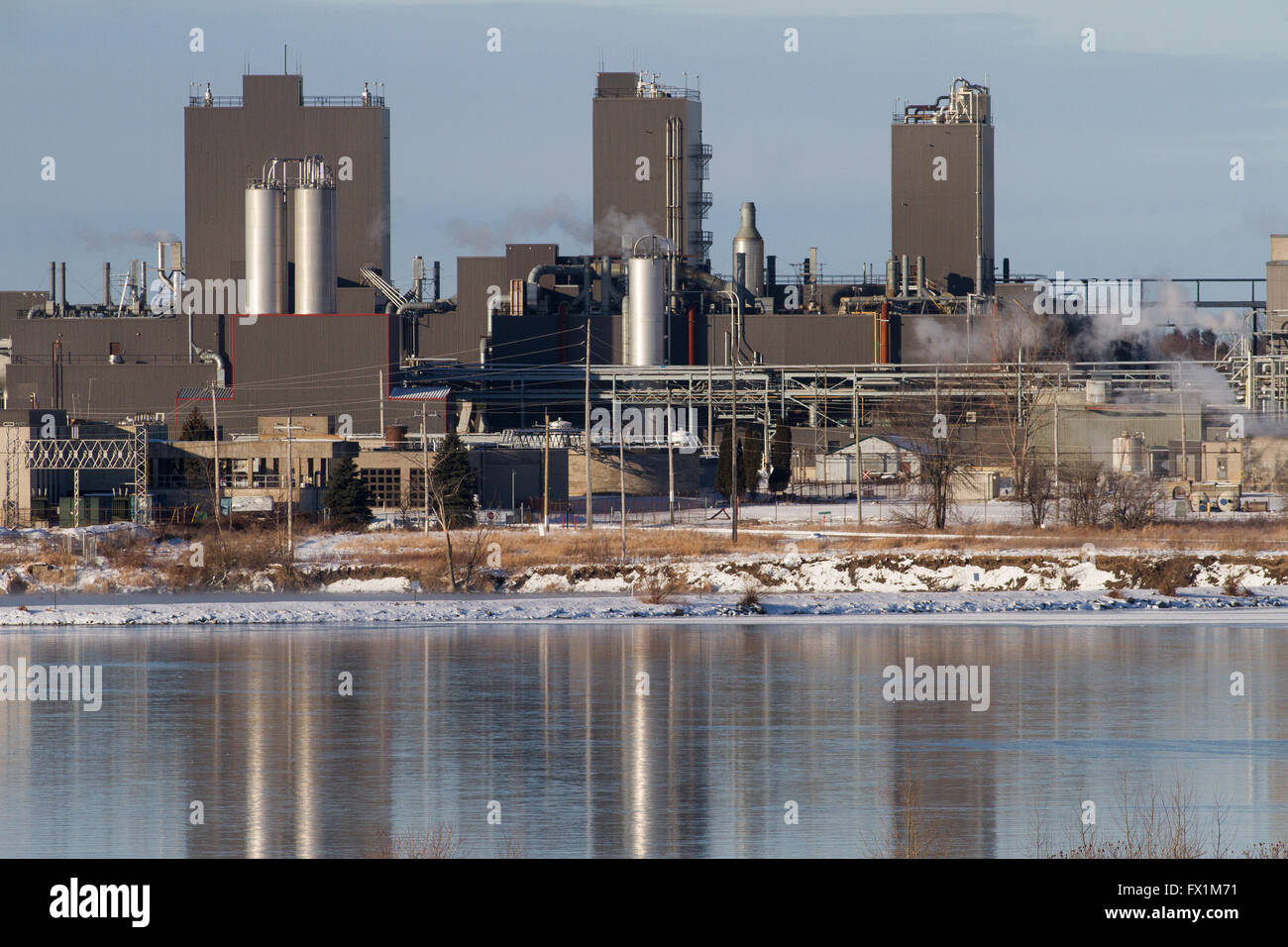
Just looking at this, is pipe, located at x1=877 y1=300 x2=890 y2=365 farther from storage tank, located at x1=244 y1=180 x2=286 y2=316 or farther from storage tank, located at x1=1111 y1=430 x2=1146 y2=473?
storage tank, located at x1=244 y1=180 x2=286 y2=316

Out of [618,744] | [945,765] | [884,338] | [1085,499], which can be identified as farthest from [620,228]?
[945,765]

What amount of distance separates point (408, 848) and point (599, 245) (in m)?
83.4

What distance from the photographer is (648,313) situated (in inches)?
3228

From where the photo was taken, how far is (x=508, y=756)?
15.7 meters

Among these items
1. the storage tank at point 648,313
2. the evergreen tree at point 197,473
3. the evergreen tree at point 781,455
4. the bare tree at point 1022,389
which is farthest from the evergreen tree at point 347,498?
the storage tank at point 648,313

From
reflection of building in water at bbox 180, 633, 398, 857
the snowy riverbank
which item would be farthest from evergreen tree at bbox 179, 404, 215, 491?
reflection of building in water at bbox 180, 633, 398, 857

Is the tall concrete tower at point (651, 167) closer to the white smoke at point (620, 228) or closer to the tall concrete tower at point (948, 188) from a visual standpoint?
the white smoke at point (620, 228)

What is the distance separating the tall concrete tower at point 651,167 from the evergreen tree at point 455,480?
112 ft

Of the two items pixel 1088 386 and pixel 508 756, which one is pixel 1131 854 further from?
pixel 1088 386

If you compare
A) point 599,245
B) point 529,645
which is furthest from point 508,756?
point 599,245

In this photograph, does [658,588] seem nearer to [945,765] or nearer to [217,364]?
[945,765]

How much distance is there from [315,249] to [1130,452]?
39.2 meters

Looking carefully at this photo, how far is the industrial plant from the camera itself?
2544 inches
